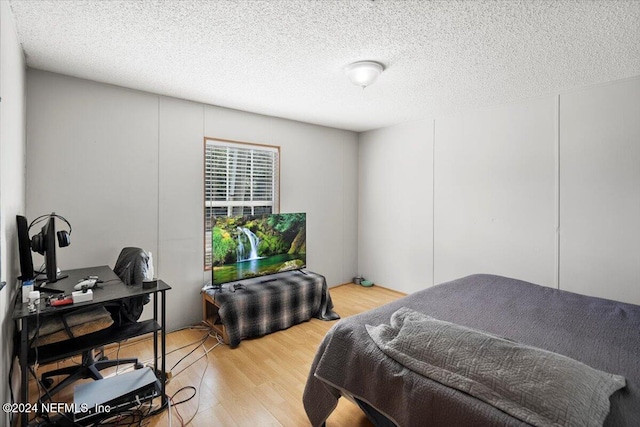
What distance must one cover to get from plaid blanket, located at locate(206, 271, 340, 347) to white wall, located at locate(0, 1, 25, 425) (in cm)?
151

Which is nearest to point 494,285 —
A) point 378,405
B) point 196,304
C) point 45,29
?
point 378,405

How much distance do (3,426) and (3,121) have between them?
1.59 m

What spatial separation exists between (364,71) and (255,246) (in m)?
2.09

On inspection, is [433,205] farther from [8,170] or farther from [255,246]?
[8,170]

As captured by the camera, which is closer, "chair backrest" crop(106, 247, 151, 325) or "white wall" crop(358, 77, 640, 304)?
"chair backrest" crop(106, 247, 151, 325)

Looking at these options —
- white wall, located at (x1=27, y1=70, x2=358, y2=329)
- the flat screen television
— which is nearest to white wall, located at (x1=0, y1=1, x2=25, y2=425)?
white wall, located at (x1=27, y1=70, x2=358, y2=329)

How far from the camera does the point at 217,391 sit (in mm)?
2293

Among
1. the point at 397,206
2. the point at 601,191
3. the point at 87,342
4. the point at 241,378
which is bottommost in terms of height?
the point at 241,378

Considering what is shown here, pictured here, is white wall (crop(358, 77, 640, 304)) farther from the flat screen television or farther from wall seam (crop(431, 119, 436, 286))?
the flat screen television

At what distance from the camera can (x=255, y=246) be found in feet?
11.5

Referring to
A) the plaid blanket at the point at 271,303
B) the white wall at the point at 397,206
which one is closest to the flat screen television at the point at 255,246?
the plaid blanket at the point at 271,303

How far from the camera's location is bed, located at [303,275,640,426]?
48.6 inches

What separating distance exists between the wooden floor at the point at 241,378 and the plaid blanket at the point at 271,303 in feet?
0.35

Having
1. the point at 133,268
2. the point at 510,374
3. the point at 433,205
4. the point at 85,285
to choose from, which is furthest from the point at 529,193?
the point at 85,285
